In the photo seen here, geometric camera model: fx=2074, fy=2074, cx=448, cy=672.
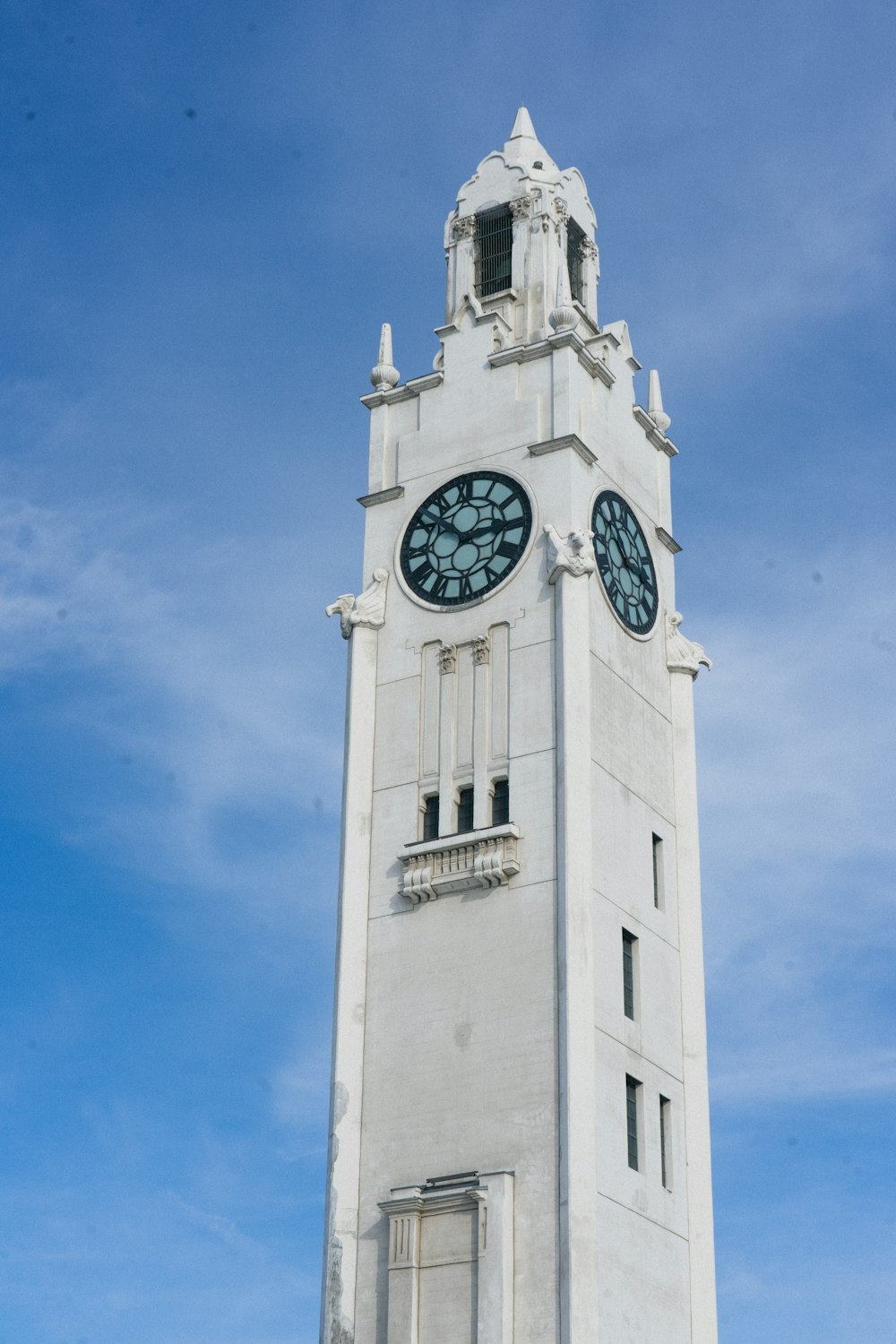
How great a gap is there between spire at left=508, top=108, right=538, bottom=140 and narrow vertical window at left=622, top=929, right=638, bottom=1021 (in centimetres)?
2797

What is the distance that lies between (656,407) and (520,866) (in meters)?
18.0

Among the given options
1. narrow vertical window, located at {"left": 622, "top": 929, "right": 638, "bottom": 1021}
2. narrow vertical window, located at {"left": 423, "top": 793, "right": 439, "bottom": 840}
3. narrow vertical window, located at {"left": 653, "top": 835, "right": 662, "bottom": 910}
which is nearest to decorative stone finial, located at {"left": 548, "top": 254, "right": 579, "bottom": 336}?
narrow vertical window, located at {"left": 423, "top": 793, "right": 439, "bottom": 840}

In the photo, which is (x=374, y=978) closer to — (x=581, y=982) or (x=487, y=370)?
(x=581, y=982)

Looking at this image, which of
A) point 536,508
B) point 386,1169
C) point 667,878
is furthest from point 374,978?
point 536,508

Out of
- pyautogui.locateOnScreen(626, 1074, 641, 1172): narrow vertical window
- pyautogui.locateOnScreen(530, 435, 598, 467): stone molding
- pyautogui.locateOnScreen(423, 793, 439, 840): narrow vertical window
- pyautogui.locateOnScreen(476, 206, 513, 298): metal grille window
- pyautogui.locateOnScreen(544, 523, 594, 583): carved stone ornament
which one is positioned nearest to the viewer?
pyautogui.locateOnScreen(626, 1074, 641, 1172): narrow vertical window

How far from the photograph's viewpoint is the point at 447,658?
5625 centimetres

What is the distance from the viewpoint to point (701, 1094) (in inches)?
2115

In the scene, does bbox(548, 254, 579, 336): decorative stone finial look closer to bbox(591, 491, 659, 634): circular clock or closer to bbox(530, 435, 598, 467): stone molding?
bbox(530, 435, 598, 467): stone molding

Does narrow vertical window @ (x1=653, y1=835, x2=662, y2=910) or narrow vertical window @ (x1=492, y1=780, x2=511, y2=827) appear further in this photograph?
narrow vertical window @ (x1=653, y1=835, x2=662, y2=910)

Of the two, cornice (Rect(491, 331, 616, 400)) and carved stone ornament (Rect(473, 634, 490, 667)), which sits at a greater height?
cornice (Rect(491, 331, 616, 400))

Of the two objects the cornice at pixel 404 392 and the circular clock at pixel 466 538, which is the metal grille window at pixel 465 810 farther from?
the cornice at pixel 404 392

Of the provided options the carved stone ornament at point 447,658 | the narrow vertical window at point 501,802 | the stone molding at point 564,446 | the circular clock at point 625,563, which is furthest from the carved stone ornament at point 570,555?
the narrow vertical window at point 501,802

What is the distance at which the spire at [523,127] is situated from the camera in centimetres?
6744

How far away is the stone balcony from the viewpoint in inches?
2048
